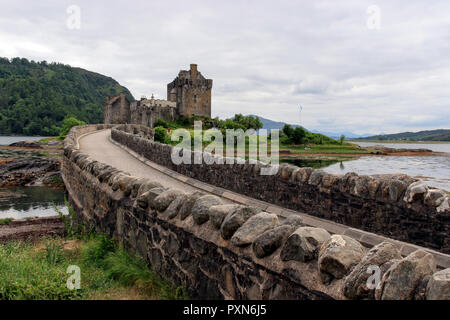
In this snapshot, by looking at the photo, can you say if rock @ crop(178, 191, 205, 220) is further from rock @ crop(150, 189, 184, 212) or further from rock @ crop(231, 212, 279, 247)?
rock @ crop(231, 212, 279, 247)

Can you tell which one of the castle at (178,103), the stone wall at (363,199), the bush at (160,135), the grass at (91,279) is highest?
the castle at (178,103)

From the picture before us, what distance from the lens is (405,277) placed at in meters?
2.05

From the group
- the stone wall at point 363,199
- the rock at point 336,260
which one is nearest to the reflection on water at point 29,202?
the stone wall at point 363,199

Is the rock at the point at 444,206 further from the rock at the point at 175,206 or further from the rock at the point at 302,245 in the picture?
the rock at the point at 175,206

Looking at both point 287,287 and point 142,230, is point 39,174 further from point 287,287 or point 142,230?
point 287,287

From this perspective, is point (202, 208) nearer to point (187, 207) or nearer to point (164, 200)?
point (187, 207)

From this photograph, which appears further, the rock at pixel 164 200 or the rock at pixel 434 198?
the rock at pixel 434 198

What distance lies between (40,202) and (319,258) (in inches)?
868

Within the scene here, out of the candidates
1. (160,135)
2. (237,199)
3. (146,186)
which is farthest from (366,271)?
Answer: (160,135)

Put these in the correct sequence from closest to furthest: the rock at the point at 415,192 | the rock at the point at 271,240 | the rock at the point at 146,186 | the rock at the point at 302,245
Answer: the rock at the point at 302,245 → the rock at the point at 271,240 → the rock at the point at 146,186 → the rock at the point at 415,192

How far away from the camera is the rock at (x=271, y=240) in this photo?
283 cm

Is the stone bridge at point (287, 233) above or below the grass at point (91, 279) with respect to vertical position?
above
